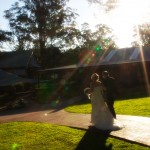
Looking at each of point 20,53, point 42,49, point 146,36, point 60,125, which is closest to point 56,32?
point 42,49

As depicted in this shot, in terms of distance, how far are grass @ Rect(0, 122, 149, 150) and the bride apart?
51cm

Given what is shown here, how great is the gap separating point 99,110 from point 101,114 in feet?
0.60

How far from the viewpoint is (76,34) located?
5778 cm

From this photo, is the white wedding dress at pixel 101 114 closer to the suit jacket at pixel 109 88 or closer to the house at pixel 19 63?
the suit jacket at pixel 109 88

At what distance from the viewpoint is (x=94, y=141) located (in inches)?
384

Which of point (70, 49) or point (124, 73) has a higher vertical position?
point (70, 49)

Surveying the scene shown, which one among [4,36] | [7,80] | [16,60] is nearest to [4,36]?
[4,36]

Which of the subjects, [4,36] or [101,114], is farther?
[4,36]

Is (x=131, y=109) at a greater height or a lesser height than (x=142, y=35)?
lesser

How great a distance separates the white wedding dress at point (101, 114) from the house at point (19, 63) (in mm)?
33840

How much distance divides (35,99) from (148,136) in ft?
60.8

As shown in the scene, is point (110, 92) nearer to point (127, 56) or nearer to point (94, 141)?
point (94, 141)

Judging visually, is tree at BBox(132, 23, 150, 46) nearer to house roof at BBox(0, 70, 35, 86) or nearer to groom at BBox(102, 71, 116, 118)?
house roof at BBox(0, 70, 35, 86)

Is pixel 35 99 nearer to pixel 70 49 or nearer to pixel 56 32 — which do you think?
pixel 56 32
